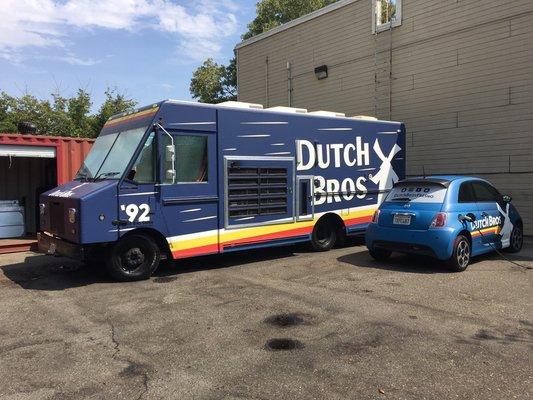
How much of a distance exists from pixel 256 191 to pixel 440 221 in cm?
323

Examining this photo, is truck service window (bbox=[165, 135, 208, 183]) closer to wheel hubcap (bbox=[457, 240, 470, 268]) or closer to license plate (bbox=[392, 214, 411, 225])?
license plate (bbox=[392, 214, 411, 225])

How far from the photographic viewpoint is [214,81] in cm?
4059

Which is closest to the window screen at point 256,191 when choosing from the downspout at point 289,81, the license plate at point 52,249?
the license plate at point 52,249

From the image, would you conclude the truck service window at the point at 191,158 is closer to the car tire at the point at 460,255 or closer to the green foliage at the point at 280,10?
the car tire at the point at 460,255

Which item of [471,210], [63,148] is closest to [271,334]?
[471,210]

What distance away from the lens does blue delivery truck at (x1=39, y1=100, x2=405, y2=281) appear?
24.6 ft

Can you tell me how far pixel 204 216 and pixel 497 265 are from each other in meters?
5.19

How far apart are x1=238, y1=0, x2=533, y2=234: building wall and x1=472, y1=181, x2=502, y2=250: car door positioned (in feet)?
11.5

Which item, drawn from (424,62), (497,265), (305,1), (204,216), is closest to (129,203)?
(204,216)

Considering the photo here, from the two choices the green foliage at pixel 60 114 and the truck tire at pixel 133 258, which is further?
the green foliage at pixel 60 114

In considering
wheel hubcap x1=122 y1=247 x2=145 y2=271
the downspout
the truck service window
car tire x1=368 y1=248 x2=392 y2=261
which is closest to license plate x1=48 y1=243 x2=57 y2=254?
wheel hubcap x1=122 y1=247 x2=145 y2=271

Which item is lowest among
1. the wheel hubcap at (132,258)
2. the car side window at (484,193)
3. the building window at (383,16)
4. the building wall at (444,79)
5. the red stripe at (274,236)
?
the wheel hubcap at (132,258)

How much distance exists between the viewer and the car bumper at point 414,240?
25.6 ft

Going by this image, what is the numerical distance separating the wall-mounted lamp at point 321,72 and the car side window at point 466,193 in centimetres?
943
